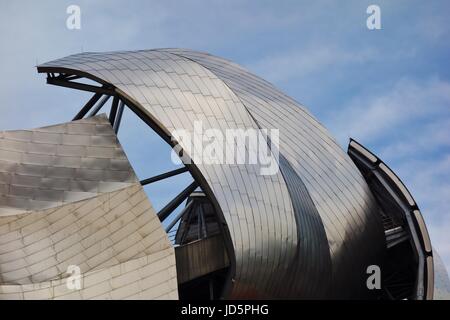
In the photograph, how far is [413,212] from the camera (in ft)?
132

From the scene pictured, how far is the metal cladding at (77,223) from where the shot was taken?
29438 mm

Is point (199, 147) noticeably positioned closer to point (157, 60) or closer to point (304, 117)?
point (157, 60)

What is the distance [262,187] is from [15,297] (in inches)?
394

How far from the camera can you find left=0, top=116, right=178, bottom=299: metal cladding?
29.4m

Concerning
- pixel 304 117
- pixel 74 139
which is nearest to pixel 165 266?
pixel 74 139

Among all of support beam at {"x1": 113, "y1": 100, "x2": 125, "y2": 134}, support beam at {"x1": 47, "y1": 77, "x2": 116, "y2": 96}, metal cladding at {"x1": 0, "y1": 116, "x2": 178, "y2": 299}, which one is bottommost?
metal cladding at {"x1": 0, "y1": 116, "x2": 178, "y2": 299}

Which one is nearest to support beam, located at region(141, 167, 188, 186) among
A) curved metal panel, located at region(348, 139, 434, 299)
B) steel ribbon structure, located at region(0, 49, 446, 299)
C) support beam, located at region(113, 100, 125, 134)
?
steel ribbon structure, located at region(0, 49, 446, 299)

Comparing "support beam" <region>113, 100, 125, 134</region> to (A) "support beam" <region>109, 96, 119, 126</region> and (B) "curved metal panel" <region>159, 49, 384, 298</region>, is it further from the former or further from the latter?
(B) "curved metal panel" <region>159, 49, 384, 298</region>

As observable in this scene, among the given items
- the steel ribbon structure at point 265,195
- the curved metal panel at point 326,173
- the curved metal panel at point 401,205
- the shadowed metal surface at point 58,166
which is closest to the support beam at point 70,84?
the steel ribbon structure at point 265,195

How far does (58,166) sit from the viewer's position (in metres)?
31.6

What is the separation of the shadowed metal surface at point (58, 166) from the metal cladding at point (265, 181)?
2.27 metres

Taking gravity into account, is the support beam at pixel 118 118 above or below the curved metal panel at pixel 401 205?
above

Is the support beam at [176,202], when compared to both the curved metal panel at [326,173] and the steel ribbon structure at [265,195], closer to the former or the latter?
the steel ribbon structure at [265,195]

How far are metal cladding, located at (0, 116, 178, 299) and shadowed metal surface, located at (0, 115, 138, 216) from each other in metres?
0.03
